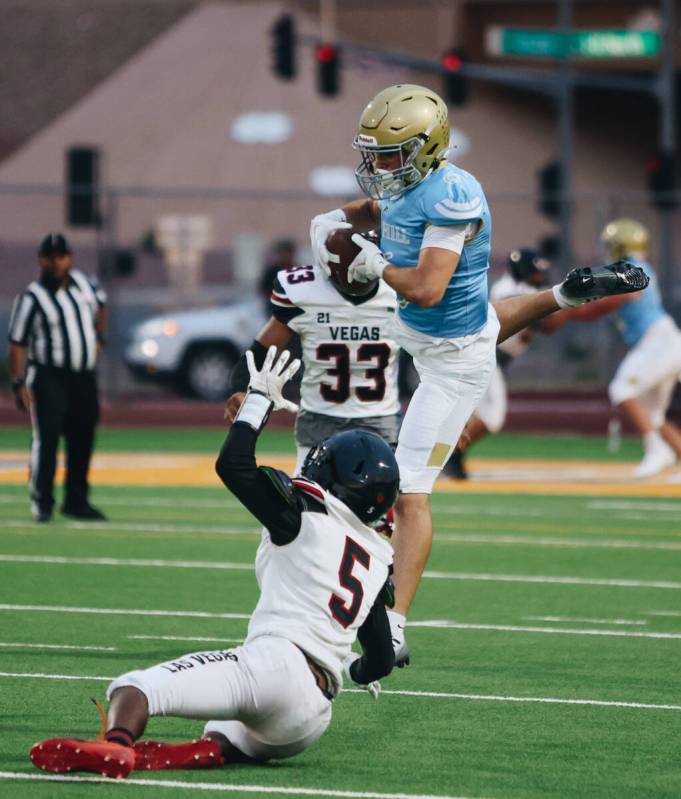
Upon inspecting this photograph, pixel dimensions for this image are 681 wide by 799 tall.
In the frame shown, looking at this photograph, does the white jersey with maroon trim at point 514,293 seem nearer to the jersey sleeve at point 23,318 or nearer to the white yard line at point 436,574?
the jersey sleeve at point 23,318

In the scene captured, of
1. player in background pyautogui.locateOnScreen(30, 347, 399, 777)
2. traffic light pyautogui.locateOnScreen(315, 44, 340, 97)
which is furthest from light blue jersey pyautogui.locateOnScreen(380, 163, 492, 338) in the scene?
traffic light pyautogui.locateOnScreen(315, 44, 340, 97)

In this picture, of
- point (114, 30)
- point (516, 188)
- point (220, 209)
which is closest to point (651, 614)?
point (220, 209)

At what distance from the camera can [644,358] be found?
15.5m

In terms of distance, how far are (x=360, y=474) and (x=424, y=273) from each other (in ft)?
5.56

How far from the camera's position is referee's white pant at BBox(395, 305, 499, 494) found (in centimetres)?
793

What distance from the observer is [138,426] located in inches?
898

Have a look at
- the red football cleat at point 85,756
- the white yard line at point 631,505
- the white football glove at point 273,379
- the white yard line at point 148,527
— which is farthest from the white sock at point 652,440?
the red football cleat at point 85,756

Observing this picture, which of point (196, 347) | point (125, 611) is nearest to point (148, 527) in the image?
point (125, 611)

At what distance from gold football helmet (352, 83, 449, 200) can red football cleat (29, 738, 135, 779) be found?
2.94 meters

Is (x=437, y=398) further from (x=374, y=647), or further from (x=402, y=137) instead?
(x=374, y=647)

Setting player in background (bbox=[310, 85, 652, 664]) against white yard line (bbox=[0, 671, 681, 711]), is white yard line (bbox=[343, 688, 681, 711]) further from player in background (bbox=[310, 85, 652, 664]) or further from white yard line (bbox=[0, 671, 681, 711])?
player in background (bbox=[310, 85, 652, 664])

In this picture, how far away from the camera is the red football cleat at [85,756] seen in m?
5.67

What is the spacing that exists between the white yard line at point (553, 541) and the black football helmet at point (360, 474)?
591cm

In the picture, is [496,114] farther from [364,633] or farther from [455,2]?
[364,633]
